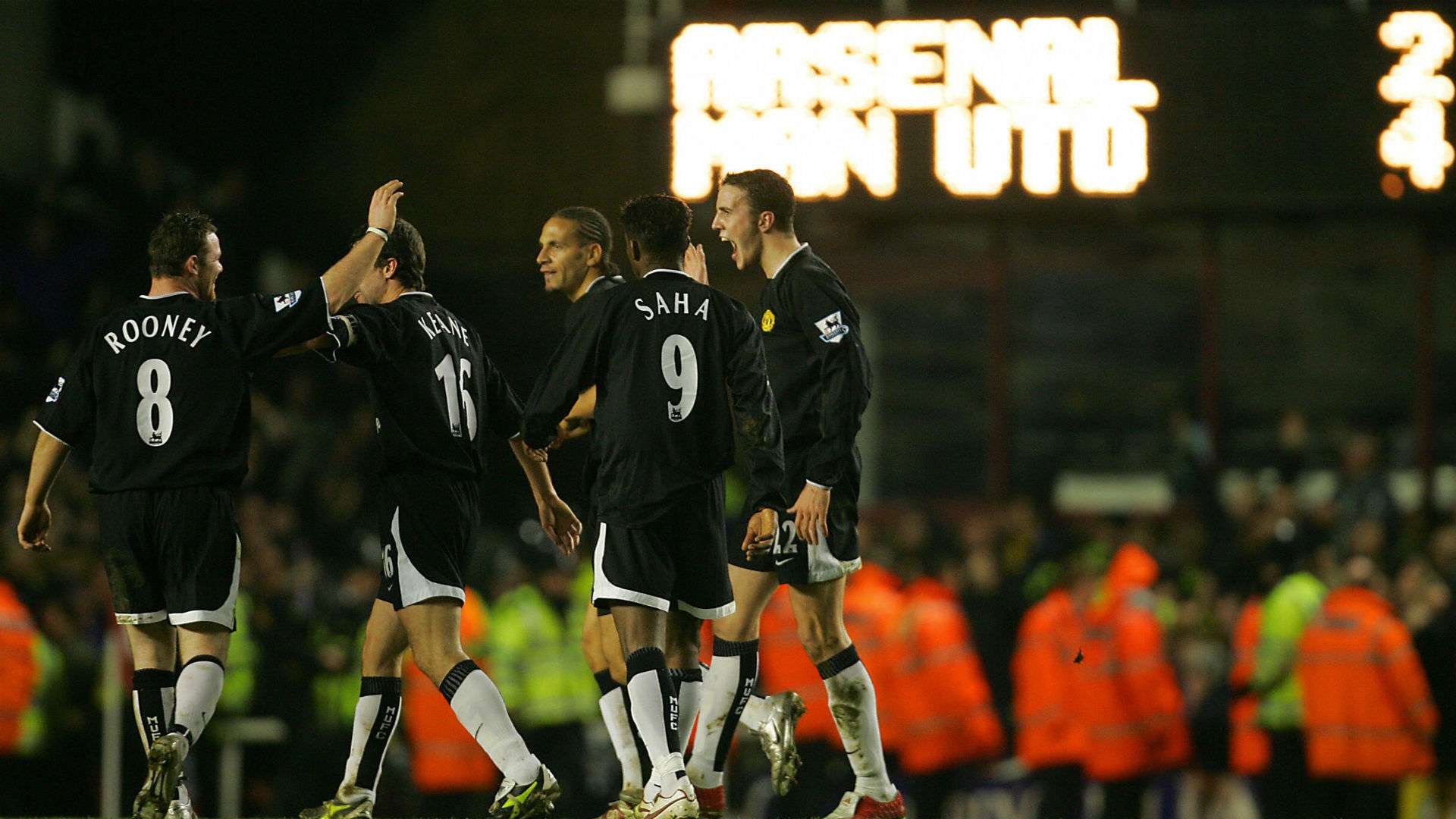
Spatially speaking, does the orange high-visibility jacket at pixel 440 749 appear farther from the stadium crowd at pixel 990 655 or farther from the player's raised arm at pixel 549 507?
the player's raised arm at pixel 549 507

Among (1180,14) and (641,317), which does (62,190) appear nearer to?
(1180,14)

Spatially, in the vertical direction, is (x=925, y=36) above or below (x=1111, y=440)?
above

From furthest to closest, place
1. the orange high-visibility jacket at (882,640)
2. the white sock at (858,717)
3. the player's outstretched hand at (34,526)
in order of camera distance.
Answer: the orange high-visibility jacket at (882,640) < the white sock at (858,717) < the player's outstretched hand at (34,526)

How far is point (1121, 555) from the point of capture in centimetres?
1141

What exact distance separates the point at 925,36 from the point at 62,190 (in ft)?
27.1

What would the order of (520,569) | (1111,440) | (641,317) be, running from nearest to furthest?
(641,317), (520,569), (1111,440)

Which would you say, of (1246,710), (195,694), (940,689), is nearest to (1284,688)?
(1246,710)

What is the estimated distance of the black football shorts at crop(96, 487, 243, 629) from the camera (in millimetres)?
5848

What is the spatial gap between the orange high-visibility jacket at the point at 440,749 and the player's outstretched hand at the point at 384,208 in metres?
6.13

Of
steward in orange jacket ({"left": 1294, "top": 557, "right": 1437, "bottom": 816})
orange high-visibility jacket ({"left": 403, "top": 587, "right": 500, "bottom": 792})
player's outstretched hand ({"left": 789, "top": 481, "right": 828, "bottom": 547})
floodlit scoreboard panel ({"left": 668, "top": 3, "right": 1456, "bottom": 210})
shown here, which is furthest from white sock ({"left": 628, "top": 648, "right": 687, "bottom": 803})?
orange high-visibility jacket ({"left": 403, "top": 587, "right": 500, "bottom": 792})

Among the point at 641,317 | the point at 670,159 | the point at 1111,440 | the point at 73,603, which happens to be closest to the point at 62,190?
the point at 73,603

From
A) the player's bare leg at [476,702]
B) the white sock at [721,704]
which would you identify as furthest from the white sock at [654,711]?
the white sock at [721,704]

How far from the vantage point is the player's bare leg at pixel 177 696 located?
5605mm

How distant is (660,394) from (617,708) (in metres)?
1.12
